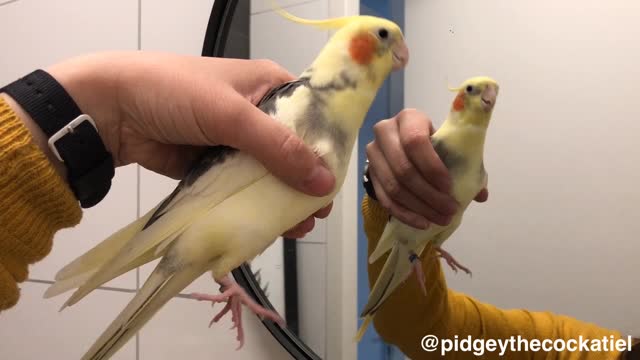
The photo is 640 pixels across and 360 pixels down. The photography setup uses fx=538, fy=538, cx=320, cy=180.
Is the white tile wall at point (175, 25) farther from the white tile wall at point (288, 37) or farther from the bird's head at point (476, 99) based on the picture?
the bird's head at point (476, 99)

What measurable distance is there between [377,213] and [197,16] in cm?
39

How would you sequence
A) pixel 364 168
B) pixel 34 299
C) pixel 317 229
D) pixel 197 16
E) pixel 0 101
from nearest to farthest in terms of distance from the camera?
pixel 0 101 → pixel 364 168 → pixel 317 229 → pixel 197 16 → pixel 34 299

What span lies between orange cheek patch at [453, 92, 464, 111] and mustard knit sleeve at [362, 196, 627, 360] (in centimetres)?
9

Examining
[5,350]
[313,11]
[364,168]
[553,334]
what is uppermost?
[313,11]

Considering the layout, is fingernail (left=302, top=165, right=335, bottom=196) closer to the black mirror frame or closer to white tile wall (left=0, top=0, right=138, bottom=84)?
the black mirror frame

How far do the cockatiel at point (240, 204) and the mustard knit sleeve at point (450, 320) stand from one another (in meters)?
0.12

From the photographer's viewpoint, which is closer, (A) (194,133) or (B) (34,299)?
(A) (194,133)

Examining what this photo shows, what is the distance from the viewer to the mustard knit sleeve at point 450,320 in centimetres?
41

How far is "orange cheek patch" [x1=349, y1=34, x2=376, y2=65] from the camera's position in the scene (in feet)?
1.06

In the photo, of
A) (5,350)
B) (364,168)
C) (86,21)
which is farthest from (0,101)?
(5,350)

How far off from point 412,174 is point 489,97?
3.1 inches

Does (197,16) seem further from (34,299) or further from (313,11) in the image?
(34,299)

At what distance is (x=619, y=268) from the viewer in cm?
39

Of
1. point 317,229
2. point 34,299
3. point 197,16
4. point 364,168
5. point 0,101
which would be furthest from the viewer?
point 34,299
